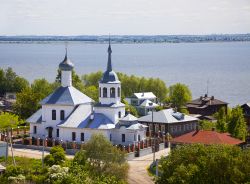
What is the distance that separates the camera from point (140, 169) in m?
40.3

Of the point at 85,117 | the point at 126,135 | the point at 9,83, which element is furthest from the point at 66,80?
the point at 9,83

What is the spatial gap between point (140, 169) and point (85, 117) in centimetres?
890

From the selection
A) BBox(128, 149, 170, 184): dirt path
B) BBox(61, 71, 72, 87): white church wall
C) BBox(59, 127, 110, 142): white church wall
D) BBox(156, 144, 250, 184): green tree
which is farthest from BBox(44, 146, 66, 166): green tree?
BBox(61, 71, 72, 87): white church wall

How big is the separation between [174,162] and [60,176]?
551 centimetres

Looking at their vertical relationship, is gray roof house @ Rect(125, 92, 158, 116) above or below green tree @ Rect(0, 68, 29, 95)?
below

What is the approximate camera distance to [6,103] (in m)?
71.0

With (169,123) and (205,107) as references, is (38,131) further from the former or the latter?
(205,107)

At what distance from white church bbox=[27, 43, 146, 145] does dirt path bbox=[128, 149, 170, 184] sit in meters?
2.19

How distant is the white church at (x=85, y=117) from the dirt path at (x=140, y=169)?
2.19 meters

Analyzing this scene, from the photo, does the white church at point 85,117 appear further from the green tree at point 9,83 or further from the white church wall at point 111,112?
the green tree at point 9,83

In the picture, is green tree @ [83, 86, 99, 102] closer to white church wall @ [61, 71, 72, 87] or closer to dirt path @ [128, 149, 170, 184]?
white church wall @ [61, 71, 72, 87]

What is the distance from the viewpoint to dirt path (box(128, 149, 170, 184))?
3722cm

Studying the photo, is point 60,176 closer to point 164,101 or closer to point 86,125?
point 86,125

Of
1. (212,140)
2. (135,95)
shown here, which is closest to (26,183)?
(212,140)
